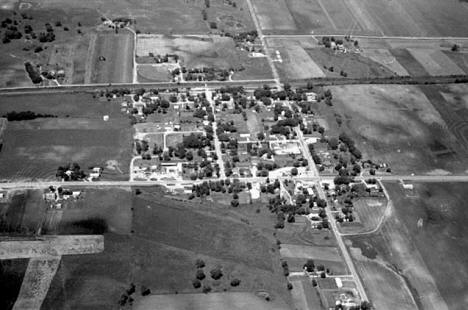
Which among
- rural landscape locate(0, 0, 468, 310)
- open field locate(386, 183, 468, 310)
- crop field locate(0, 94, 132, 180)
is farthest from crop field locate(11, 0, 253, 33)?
open field locate(386, 183, 468, 310)

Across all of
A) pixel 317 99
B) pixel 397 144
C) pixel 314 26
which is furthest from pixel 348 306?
pixel 314 26

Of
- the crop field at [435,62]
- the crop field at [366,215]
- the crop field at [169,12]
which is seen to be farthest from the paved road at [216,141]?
the crop field at [435,62]

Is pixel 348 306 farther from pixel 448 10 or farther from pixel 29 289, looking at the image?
pixel 448 10

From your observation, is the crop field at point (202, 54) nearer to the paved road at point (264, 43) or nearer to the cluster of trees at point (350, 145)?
the paved road at point (264, 43)

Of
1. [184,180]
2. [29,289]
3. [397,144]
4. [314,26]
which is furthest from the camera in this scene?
[314,26]

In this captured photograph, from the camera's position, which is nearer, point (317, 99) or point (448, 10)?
point (317, 99)

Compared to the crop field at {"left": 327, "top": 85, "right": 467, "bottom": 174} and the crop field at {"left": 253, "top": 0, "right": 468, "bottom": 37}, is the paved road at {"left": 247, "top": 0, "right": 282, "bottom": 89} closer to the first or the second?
the crop field at {"left": 253, "top": 0, "right": 468, "bottom": 37}

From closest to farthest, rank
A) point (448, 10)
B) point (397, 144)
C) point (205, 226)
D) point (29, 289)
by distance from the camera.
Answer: point (29, 289)
point (205, 226)
point (397, 144)
point (448, 10)

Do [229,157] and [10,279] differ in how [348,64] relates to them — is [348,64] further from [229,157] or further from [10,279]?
[10,279]
